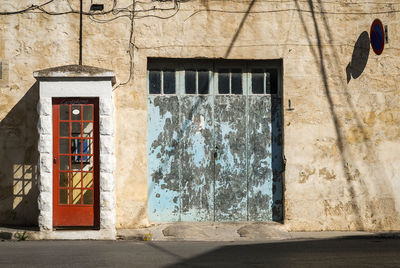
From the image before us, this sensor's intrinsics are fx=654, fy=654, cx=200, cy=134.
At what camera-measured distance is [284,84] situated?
1174cm

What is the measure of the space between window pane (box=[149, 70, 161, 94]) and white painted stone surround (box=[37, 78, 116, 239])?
4.47 feet

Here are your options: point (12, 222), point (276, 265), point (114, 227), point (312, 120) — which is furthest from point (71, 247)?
point (312, 120)

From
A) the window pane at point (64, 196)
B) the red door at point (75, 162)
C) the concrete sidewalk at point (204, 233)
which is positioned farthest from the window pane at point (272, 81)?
the window pane at point (64, 196)

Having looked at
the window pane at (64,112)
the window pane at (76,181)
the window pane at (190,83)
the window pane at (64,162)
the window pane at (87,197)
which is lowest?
the window pane at (87,197)

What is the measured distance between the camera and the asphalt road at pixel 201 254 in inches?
313

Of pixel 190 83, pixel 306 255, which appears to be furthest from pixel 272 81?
pixel 306 255

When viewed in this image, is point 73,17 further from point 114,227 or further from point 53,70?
point 114,227

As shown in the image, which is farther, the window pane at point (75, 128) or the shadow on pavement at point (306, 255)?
the window pane at point (75, 128)

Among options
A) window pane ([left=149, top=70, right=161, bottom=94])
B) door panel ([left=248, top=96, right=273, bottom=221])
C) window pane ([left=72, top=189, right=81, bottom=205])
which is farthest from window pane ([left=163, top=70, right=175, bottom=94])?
window pane ([left=72, top=189, right=81, bottom=205])

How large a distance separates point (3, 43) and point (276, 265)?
256 inches

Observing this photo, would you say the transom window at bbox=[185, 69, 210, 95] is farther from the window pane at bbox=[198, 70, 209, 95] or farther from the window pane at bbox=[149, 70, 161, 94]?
the window pane at bbox=[149, 70, 161, 94]

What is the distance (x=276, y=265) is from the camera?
779 centimetres

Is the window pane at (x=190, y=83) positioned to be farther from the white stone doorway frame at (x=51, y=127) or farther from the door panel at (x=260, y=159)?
the white stone doorway frame at (x=51, y=127)

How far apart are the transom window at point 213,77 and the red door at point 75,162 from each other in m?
1.59
